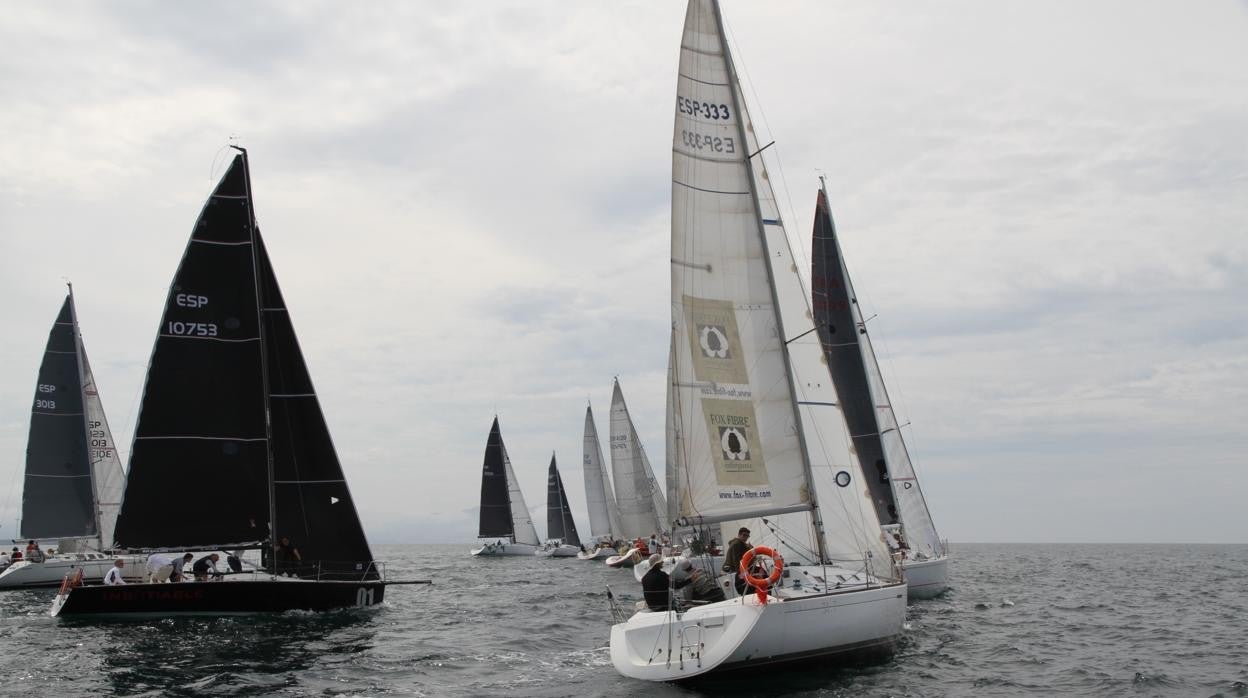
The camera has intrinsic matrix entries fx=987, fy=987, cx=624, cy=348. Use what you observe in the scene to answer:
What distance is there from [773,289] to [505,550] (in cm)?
6032

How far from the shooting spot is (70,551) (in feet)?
126

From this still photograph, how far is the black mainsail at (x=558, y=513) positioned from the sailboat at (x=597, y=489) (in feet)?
20.8

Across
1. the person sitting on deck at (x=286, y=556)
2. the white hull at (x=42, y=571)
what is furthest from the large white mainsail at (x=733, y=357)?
the white hull at (x=42, y=571)

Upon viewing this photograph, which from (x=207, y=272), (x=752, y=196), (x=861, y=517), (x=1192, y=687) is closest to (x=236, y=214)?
(x=207, y=272)

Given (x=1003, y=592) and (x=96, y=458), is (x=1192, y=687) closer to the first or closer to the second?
(x=1003, y=592)

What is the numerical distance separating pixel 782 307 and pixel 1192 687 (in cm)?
920

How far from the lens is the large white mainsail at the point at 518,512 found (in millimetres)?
75438

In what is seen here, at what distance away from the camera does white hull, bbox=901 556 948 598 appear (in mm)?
27969

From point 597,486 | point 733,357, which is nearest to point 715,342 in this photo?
point 733,357

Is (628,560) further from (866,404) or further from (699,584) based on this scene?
(699,584)

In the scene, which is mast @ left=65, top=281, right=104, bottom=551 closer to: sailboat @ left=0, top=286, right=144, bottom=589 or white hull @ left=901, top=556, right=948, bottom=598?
sailboat @ left=0, top=286, right=144, bottom=589

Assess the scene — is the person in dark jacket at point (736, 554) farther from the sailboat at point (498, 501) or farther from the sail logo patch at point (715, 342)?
the sailboat at point (498, 501)

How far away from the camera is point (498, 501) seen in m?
Result: 74.6

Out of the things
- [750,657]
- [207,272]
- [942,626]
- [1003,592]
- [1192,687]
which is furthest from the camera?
[1003,592]
